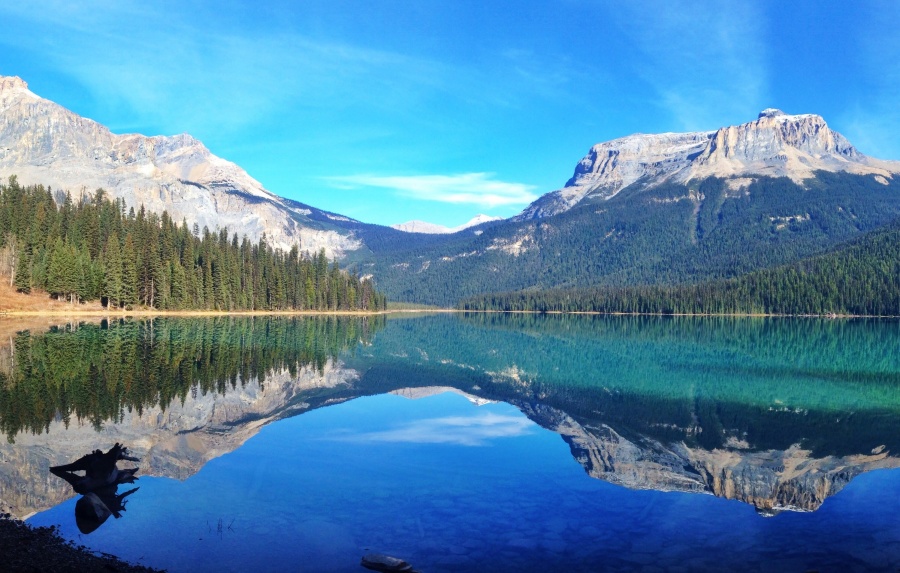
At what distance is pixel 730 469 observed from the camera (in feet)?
72.5

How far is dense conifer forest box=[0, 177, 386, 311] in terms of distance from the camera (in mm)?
101750

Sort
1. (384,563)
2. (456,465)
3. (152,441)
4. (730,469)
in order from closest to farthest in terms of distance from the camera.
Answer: (384,563) → (730,469) → (456,465) → (152,441)

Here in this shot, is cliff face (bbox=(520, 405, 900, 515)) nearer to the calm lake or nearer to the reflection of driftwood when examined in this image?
the calm lake

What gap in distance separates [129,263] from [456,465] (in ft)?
350

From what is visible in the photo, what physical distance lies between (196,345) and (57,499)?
42.3 meters

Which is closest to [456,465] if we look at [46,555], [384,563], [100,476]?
[384,563]

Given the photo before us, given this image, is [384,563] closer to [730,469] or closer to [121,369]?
[730,469]

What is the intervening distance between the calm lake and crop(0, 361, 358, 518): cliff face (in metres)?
0.11

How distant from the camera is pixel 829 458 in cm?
2372

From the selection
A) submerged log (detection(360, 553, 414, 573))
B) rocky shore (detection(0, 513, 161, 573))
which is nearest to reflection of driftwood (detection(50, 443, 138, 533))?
rocky shore (detection(0, 513, 161, 573))

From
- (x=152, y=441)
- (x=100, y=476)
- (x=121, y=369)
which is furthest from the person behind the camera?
(x=121, y=369)

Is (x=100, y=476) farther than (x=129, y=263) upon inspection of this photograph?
No

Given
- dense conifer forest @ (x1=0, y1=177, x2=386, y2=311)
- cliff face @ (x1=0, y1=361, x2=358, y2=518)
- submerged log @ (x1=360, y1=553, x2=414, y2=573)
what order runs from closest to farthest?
1. submerged log @ (x1=360, y1=553, x2=414, y2=573)
2. cliff face @ (x1=0, y1=361, x2=358, y2=518)
3. dense conifer forest @ (x1=0, y1=177, x2=386, y2=311)

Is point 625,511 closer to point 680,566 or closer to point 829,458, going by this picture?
point 680,566
